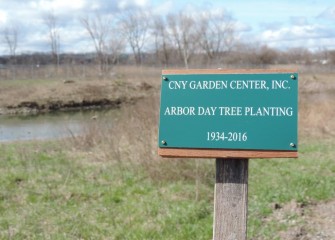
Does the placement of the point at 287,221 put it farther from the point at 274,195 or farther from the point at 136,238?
the point at 136,238

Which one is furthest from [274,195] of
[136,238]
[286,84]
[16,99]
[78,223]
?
[16,99]

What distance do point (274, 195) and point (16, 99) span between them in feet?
110

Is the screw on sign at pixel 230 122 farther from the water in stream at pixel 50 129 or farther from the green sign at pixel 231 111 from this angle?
the water in stream at pixel 50 129

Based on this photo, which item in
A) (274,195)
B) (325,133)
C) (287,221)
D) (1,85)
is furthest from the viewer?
(1,85)

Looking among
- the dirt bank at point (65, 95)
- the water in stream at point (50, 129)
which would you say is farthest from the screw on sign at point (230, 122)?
the dirt bank at point (65, 95)

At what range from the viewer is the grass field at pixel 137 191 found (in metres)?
4.77

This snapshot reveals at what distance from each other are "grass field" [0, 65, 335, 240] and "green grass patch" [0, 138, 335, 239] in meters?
0.01

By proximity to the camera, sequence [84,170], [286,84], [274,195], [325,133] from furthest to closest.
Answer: [325,133] → [84,170] → [274,195] → [286,84]

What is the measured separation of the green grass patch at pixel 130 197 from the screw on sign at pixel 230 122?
180 cm

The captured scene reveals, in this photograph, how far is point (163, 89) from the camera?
2.81 meters

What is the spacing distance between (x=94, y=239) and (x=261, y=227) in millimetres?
1758

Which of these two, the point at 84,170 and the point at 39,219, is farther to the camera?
the point at 84,170

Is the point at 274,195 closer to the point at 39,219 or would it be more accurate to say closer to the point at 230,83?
the point at 39,219

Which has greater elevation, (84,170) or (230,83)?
(230,83)
